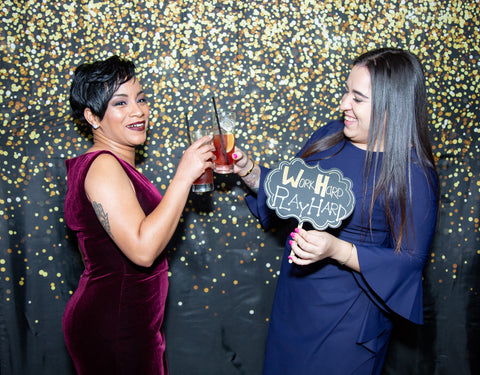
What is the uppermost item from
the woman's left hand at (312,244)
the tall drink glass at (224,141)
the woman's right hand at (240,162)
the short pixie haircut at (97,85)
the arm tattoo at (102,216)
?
the short pixie haircut at (97,85)

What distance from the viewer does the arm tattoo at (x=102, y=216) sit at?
118 centimetres

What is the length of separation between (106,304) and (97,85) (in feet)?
2.44

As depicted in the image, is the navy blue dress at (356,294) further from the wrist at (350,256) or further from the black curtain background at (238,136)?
the black curtain background at (238,136)

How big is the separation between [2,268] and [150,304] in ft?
3.31

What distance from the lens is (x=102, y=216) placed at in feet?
3.88

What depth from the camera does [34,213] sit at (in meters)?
1.90

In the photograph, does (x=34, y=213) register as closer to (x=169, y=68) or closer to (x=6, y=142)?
(x=6, y=142)

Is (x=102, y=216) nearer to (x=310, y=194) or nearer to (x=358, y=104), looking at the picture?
(x=310, y=194)

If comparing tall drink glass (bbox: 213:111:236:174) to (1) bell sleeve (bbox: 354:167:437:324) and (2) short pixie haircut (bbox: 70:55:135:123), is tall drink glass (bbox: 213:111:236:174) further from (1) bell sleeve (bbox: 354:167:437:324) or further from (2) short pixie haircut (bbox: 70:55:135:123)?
(1) bell sleeve (bbox: 354:167:437:324)

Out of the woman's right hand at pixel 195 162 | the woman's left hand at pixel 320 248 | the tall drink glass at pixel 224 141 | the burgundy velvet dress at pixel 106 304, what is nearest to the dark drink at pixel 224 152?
the tall drink glass at pixel 224 141

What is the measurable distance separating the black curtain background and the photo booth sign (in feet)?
2.13

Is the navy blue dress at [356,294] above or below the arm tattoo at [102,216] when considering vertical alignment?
below

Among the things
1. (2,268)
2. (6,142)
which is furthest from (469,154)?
(2,268)

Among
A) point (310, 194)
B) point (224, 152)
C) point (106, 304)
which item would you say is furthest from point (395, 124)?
point (106, 304)
